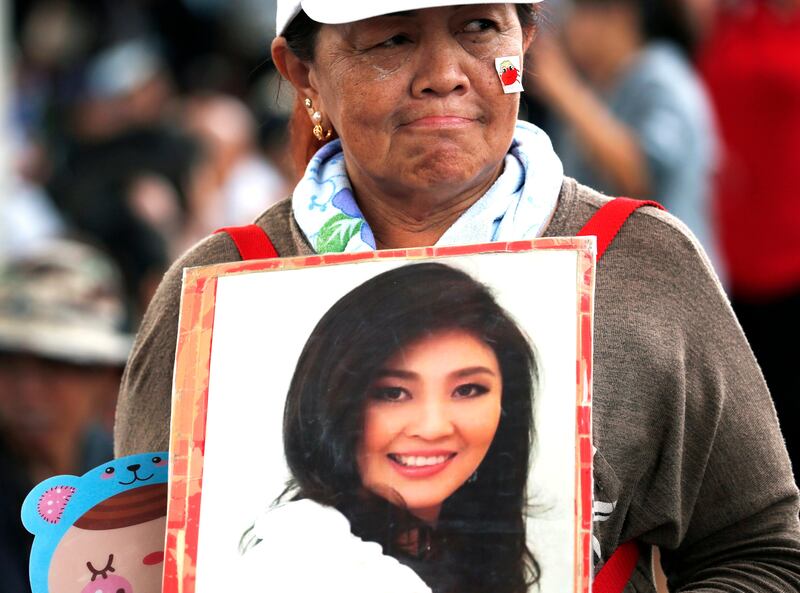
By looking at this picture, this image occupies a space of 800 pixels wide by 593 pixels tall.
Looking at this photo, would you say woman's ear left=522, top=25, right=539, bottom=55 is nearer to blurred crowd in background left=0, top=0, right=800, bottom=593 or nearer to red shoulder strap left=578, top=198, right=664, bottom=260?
red shoulder strap left=578, top=198, right=664, bottom=260

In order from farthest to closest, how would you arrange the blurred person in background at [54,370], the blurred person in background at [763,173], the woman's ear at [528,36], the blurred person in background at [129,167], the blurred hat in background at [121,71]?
the blurred hat in background at [121,71] < the blurred person in background at [129,167] < the blurred person in background at [763,173] < the blurred person in background at [54,370] < the woman's ear at [528,36]

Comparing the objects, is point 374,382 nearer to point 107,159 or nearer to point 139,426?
point 139,426

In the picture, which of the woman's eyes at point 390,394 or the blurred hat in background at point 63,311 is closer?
the woman's eyes at point 390,394

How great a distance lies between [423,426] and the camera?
1.98m

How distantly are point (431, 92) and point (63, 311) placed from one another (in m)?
2.90

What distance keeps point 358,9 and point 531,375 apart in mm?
590

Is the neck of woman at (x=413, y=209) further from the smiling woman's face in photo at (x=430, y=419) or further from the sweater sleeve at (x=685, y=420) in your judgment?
the smiling woman's face in photo at (x=430, y=419)

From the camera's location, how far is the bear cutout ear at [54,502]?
83.9 inches

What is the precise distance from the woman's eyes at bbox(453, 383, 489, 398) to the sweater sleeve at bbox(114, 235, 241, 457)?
56 cm

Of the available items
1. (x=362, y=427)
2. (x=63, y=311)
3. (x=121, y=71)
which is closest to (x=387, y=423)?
(x=362, y=427)

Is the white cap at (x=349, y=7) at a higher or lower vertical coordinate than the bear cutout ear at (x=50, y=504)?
higher

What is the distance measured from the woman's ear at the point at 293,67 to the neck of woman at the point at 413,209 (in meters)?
0.18

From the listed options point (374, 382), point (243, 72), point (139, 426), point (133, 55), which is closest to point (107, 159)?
point (133, 55)

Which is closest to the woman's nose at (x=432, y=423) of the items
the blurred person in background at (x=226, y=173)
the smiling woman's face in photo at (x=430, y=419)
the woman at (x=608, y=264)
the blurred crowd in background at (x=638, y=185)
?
the smiling woman's face in photo at (x=430, y=419)
